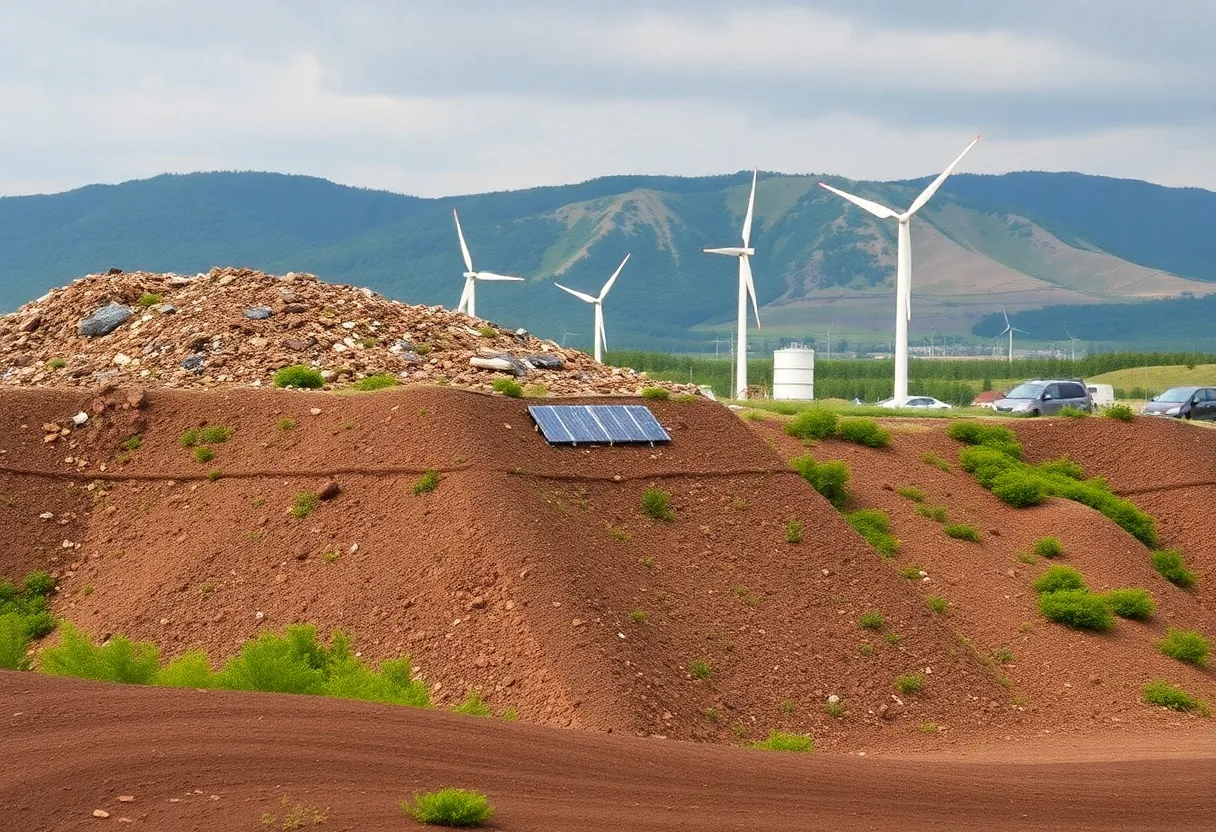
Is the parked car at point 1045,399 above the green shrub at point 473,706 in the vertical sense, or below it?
above

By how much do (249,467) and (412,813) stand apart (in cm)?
1824

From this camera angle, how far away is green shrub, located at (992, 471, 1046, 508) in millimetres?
41094

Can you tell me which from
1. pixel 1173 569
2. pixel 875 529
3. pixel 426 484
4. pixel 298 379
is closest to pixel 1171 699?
pixel 875 529

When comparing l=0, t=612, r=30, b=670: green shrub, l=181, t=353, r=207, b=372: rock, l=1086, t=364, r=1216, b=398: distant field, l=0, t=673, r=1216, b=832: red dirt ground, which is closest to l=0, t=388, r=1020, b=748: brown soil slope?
l=181, t=353, r=207, b=372: rock

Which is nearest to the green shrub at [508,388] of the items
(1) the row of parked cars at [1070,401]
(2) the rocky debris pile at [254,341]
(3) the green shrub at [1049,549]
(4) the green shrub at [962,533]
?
(2) the rocky debris pile at [254,341]

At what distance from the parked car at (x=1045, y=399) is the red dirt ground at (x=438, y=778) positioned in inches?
1784

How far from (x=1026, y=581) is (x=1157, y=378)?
11105 cm

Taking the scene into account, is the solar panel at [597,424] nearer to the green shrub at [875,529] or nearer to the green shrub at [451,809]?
the green shrub at [875,529]

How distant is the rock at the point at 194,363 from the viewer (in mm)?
37219

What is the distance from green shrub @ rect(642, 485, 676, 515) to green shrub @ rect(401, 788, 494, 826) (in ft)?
55.2

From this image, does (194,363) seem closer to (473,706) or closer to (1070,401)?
(473,706)

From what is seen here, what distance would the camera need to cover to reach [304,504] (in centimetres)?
3089

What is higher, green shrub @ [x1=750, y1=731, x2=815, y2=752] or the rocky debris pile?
the rocky debris pile

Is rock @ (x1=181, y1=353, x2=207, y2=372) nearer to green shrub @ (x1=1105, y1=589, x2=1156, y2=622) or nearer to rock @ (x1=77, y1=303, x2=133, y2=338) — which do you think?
rock @ (x1=77, y1=303, x2=133, y2=338)
